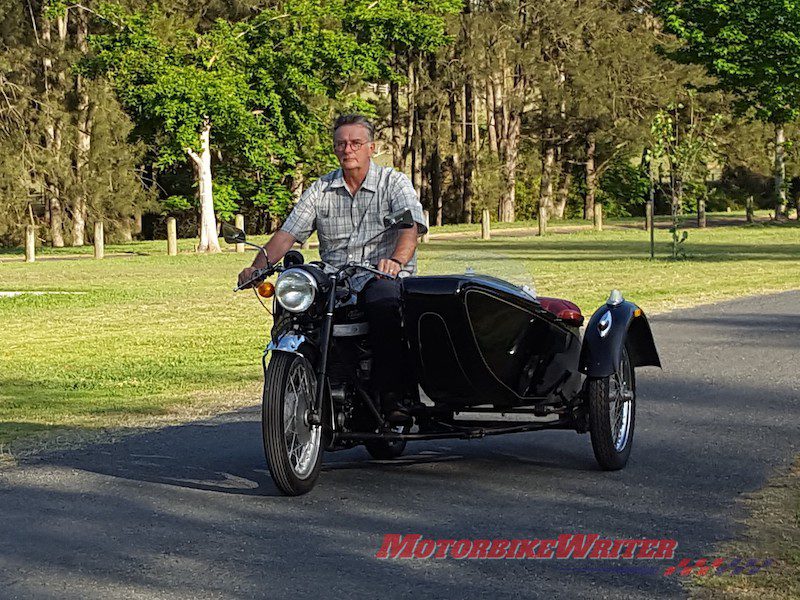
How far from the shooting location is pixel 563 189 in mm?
Result: 76875

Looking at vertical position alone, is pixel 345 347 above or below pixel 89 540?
above

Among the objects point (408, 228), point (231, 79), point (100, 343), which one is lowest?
point (100, 343)

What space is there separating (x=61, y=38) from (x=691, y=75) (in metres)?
29.1

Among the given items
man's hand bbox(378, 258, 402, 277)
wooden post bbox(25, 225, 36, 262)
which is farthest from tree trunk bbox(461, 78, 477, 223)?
man's hand bbox(378, 258, 402, 277)

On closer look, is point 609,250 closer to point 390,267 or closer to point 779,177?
point 779,177

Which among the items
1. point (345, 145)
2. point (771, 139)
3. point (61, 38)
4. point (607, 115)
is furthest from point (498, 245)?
point (345, 145)

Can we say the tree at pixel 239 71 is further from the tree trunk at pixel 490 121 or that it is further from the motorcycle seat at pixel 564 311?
the motorcycle seat at pixel 564 311

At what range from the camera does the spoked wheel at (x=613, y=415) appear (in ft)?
27.9

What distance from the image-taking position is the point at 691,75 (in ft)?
242

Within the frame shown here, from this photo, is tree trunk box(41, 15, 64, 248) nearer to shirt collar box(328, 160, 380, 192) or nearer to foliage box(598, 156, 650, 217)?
foliage box(598, 156, 650, 217)

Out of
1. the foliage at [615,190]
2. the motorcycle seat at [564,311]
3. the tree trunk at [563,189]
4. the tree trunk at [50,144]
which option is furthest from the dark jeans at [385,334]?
the tree trunk at [563,189]

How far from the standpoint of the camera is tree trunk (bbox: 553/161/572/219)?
3017 inches

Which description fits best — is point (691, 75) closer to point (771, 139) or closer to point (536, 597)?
point (771, 139)

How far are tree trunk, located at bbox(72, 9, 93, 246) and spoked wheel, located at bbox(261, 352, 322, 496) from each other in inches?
2032
